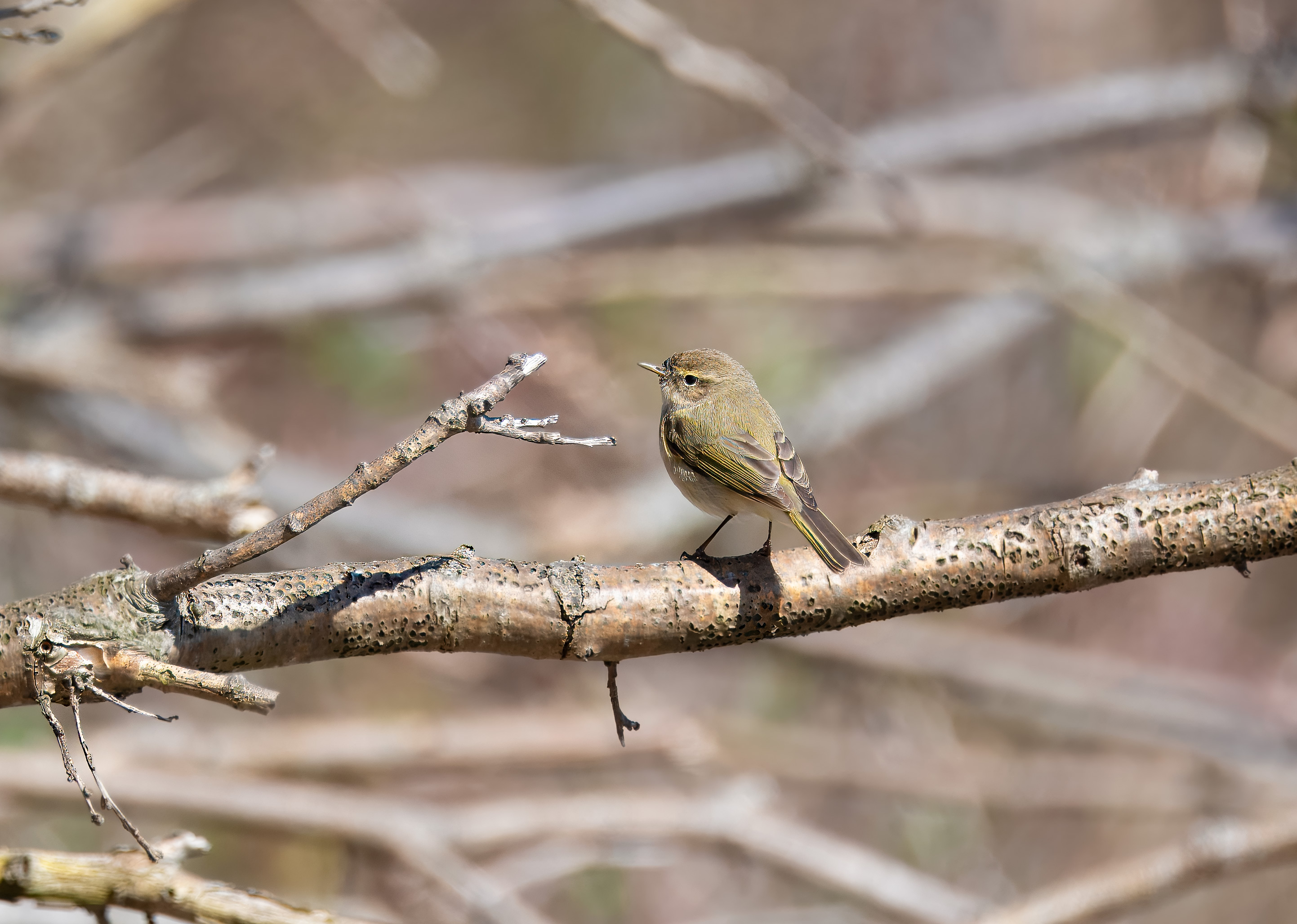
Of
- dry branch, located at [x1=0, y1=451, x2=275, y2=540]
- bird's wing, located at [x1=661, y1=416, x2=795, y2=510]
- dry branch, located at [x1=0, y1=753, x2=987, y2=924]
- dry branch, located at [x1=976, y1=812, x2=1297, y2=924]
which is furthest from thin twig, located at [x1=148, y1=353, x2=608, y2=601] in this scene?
dry branch, located at [x1=976, y1=812, x2=1297, y2=924]

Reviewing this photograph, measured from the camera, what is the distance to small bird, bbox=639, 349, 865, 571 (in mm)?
3021

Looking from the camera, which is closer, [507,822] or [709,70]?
[709,70]

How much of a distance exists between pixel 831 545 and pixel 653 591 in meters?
0.38

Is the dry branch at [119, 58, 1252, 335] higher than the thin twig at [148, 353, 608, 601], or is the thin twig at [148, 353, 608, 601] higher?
the dry branch at [119, 58, 1252, 335]

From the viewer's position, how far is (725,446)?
10.4 ft

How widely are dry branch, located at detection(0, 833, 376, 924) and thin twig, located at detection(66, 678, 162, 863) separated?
1.3 inches

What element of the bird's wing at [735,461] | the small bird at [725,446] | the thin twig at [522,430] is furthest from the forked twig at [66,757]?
the bird's wing at [735,461]

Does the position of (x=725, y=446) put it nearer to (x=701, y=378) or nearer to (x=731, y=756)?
(x=701, y=378)

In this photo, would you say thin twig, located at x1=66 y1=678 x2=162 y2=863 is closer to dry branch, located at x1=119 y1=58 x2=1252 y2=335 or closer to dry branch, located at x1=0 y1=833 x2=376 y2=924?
dry branch, located at x1=0 y1=833 x2=376 y2=924

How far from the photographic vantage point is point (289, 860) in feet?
17.1

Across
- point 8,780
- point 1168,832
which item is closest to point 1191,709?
point 1168,832

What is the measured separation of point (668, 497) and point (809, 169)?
195 centimetres

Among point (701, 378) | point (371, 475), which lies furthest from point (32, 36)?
point (701, 378)

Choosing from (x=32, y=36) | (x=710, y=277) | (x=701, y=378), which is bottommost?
(x=32, y=36)
